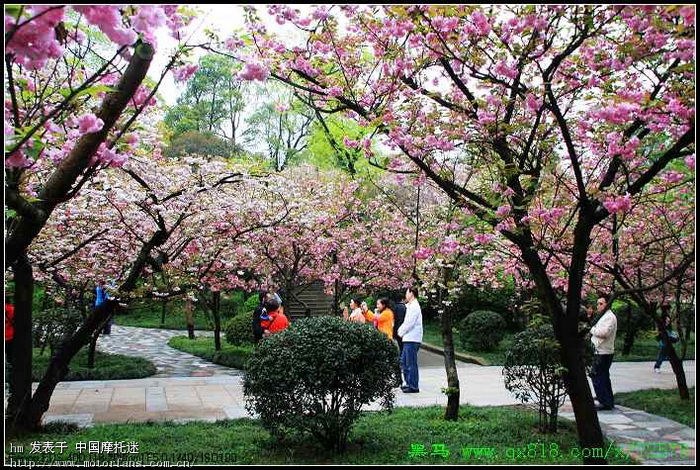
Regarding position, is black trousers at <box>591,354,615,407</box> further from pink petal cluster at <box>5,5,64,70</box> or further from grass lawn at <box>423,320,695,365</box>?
pink petal cluster at <box>5,5,64,70</box>

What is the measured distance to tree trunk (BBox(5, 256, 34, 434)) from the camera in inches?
209

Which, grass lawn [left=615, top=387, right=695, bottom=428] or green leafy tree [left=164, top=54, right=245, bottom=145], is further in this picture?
green leafy tree [left=164, top=54, right=245, bottom=145]

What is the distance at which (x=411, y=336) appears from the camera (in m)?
7.93

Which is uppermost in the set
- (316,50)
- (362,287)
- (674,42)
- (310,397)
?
(316,50)

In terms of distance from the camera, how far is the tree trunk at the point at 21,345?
5312 mm

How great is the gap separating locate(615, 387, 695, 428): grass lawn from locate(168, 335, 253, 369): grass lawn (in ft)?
18.7

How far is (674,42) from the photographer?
375 centimetres

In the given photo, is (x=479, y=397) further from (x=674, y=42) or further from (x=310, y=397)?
(x=674, y=42)

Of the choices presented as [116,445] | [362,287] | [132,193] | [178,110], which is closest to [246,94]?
[178,110]

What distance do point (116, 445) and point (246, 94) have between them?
2853cm

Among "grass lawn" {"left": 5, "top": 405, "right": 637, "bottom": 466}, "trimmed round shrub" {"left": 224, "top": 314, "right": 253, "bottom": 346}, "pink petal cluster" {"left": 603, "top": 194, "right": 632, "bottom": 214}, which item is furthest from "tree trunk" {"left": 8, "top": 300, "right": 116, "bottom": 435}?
"trimmed round shrub" {"left": 224, "top": 314, "right": 253, "bottom": 346}

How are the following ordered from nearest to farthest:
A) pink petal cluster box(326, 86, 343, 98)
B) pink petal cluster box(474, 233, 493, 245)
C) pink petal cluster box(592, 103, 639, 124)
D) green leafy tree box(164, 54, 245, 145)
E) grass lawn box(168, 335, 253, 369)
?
pink petal cluster box(592, 103, 639, 124), pink petal cluster box(326, 86, 343, 98), pink petal cluster box(474, 233, 493, 245), grass lawn box(168, 335, 253, 369), green leafy tree box(164, 54, 245, 145)

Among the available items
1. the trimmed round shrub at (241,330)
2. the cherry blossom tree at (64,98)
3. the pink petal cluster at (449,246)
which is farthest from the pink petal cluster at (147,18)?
the trimmed round shrub at (241,330)

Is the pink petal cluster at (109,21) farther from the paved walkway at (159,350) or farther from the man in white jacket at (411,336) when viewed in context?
the paved walkway at (159,350)
